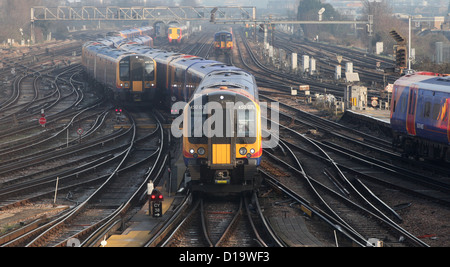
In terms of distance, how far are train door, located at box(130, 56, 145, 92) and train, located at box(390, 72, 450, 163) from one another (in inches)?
603

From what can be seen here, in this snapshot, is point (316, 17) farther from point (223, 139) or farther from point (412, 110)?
point (223, 139)

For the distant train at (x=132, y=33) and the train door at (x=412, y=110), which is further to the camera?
the distant train at (x=132, y=33)

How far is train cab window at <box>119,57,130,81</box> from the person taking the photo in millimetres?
34844

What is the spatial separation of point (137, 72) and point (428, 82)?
57.1 ft

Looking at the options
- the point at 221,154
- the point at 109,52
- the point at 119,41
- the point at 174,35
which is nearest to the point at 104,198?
the point at 221,154

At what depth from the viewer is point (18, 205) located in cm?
1789

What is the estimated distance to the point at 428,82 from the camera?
21.9 metres

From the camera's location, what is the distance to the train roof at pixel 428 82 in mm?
20828

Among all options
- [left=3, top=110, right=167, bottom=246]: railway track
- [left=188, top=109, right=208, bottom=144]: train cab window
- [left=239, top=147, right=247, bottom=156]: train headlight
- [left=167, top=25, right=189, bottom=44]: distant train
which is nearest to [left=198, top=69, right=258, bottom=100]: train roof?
[left=188, top=109, right=208, bottom=144]: train cab window

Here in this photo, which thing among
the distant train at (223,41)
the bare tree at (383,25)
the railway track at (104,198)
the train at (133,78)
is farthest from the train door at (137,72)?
the bare tree at (383,25)

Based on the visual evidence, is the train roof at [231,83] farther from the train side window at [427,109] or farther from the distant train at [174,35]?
the distant train at [174,35]

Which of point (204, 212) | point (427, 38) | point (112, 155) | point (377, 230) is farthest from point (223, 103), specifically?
point (427, 38)

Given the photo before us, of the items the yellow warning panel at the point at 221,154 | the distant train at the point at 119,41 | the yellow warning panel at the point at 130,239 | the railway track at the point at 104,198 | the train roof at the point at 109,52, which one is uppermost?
the distant train at the point at 119,41

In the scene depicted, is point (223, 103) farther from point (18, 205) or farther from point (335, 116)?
point (335, 116)
